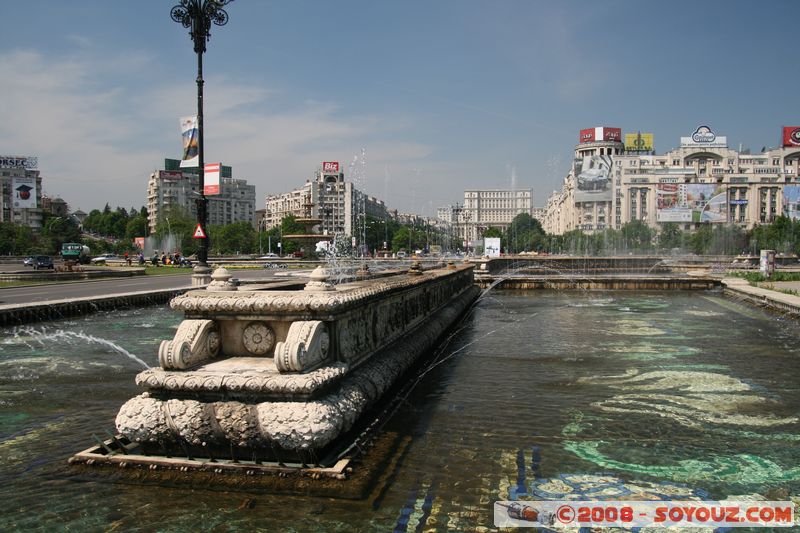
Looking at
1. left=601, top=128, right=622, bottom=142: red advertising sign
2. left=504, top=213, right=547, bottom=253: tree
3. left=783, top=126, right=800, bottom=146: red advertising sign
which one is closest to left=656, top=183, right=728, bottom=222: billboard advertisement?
left=504, top=213, right=547, bottom=253: tree

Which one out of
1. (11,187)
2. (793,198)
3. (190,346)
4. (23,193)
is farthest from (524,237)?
(190,346)

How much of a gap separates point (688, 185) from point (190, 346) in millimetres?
116666

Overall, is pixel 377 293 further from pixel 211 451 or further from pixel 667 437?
A: pixel 667 437

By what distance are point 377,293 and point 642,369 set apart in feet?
15.5

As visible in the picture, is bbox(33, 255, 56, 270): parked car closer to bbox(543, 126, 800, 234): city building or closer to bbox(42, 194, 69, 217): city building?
bbox(543, 126, 800, 234): city building

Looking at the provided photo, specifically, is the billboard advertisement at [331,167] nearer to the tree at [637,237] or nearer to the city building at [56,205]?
the tree at [637,237]

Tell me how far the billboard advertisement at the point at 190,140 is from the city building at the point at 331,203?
7181 centimetres

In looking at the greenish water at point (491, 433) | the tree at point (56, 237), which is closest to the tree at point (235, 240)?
the tree at point (56, 237)

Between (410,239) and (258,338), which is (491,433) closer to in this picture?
(258,338)

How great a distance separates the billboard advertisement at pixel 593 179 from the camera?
125m

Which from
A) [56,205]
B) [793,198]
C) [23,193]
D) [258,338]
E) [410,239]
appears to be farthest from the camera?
[56,205]

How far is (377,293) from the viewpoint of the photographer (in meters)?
6.98

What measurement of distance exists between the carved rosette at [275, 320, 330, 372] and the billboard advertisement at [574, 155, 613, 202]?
128677mm

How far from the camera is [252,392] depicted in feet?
16.0
